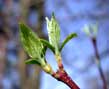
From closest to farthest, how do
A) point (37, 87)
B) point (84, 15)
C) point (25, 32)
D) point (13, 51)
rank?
point (25, 32)
point (37, 87)
point (84, 15)
point (13, 51)

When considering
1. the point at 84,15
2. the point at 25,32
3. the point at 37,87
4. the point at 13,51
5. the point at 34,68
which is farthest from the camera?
the point at 13,51

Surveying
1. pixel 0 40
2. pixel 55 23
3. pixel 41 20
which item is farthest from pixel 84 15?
pixel 55 23

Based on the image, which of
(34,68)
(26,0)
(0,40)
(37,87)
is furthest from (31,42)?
(0,40)

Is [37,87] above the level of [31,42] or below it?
above

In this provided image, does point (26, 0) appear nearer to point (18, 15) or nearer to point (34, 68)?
point (18, 15)

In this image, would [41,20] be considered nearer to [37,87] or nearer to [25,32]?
[37,87]

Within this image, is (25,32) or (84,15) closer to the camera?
(25,32)

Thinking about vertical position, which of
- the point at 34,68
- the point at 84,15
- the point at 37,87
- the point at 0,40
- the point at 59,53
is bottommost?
the point at 59,53
